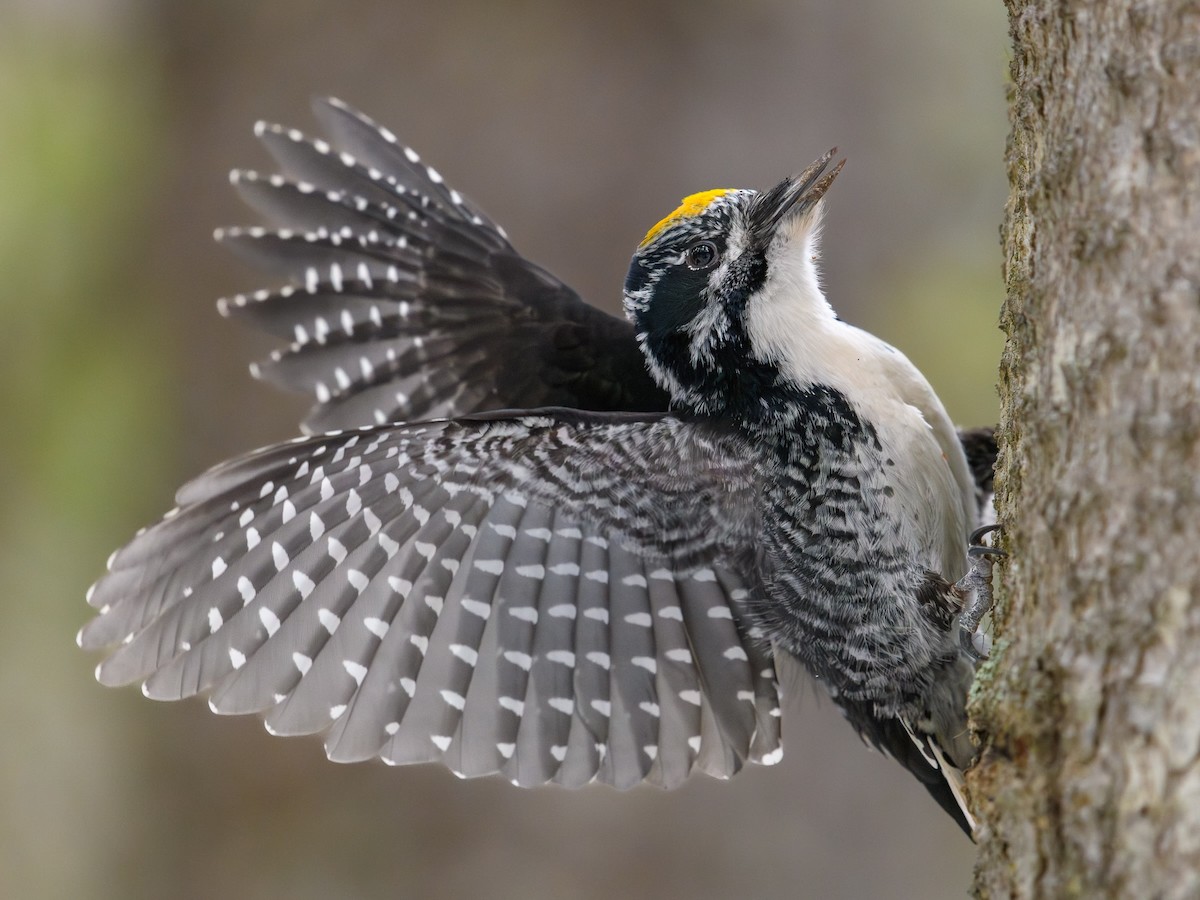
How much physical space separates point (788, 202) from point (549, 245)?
4.59ft

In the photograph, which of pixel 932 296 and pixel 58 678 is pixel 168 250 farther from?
pixel 932 296

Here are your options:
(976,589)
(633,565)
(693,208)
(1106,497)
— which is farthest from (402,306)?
(1106,497)

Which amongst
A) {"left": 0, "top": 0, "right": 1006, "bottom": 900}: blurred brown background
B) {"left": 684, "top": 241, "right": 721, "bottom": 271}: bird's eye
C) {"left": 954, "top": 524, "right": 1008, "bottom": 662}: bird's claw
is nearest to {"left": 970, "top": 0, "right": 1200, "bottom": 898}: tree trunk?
{"left": 954, "top": 524, "right": 1008, "bottom": 662}: bird's claw

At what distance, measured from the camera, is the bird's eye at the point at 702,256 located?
280cm

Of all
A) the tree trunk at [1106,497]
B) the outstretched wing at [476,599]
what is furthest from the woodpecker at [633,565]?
the tree trunk at [1106,497]

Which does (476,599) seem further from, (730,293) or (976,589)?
(976,589)

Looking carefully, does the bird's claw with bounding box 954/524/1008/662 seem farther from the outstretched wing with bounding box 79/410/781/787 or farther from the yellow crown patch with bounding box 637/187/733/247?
the yellow crown patch with bounding box 637/187/733/247

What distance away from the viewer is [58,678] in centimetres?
512

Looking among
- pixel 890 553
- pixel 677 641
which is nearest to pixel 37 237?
pixel 677 641

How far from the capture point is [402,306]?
3.10 meters

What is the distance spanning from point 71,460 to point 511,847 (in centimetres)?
245

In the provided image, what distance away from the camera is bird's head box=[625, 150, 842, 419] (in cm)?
265

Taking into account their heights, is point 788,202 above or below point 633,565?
above

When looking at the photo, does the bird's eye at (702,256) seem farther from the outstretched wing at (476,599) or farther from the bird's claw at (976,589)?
the bird's claw at (976,589)
